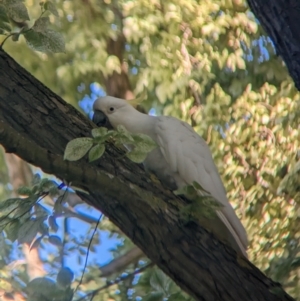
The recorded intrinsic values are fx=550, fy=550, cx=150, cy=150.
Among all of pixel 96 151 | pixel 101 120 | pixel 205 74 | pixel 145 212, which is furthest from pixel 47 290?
pixel 205 74

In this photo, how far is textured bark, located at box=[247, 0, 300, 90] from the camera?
1.56 m

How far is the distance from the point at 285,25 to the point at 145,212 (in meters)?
0.66

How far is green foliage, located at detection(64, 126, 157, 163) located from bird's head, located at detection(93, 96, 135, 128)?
1253 mm

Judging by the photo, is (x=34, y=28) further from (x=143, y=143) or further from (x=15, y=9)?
(x=143, y=143)

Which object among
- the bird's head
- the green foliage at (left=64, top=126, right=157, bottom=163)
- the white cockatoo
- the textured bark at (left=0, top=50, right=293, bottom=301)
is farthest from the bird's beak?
the green foliage at (left=64, top=126, right=157, bottom=163)

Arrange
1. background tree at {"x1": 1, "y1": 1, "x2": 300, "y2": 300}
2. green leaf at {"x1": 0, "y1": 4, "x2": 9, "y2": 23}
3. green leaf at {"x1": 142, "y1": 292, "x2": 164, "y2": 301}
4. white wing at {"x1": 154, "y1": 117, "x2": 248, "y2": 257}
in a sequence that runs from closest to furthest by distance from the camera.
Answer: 1. green leaf at {"x1": 0, "y1": 4, "x2": 9, "y2": 23}
2. green leaf at {"x1": 142, "y1": 292, "x2": 164, "y2": 301}
3. white wing at {"x1": 154, "y1": 117, "x2": 248, "y2": 257}
4. background tree at {"x1": 1, "y1": 1, "x2": 300, "y2": 300}

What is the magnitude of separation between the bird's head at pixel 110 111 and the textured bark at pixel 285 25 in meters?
1.05

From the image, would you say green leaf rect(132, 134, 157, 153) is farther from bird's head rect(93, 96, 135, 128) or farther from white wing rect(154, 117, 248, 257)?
bird's head rect(93, 96, 135, 128)

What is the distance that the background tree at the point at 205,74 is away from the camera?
3605 mm

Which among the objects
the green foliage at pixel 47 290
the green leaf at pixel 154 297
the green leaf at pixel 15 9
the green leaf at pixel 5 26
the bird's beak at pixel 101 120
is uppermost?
the bird's beak at pixel 101 120

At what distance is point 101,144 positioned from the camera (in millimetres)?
1251

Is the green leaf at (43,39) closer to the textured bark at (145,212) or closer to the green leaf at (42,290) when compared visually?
the textured bark at (145,212)

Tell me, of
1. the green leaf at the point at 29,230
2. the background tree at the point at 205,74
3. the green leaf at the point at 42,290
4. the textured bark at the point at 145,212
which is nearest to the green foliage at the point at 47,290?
the green leaf at the point at 42,290

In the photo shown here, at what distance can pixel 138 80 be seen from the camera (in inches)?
161
